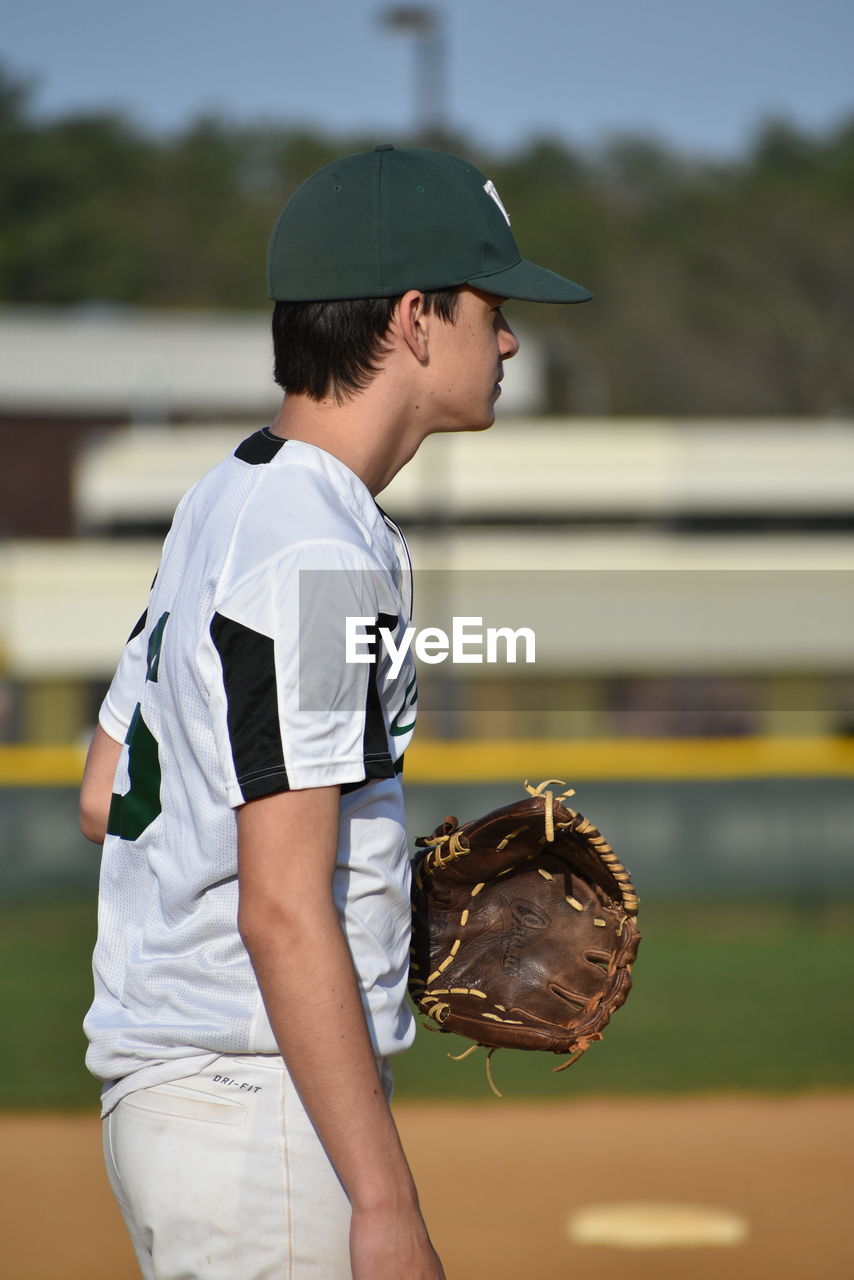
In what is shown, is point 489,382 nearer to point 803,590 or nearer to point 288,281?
point 288,281

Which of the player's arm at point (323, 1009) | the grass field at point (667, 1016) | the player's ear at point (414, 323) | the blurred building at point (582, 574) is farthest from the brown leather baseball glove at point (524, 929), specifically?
the blurred building at point (582, 574)

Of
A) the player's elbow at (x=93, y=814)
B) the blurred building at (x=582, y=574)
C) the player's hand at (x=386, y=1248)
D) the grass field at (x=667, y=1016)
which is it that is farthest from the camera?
the blurred building at (x=582, y=574)

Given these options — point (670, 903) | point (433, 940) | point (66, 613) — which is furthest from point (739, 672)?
point (433, 940)

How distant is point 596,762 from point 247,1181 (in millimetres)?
8522

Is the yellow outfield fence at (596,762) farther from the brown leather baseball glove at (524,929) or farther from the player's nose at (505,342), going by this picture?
the player's nose at (505,342)

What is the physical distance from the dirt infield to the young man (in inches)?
120

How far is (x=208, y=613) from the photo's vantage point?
1.34m

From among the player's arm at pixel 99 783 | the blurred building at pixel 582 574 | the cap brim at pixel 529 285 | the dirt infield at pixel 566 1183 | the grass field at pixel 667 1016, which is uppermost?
the blurred building at pixel 582 574

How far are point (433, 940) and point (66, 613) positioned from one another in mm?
16028

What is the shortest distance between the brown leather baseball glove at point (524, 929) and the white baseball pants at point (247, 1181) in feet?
1.15

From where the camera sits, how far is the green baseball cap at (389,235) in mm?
1423

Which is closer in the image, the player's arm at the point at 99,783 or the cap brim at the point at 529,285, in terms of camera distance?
the cap brim at the point at 529,285

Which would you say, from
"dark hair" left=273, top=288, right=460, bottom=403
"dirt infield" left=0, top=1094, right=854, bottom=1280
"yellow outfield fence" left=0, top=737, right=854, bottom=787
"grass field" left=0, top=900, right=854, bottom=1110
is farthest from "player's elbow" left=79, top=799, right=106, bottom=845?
"yellow outfield fence" left=0, top=737, right=854, bottom=787

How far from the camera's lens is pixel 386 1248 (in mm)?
1260
